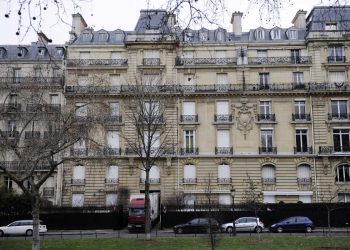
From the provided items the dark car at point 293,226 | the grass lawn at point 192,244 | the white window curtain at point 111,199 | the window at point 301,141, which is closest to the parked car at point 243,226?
the dark car at point 293,226

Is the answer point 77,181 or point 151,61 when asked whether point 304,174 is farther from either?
point 77,181

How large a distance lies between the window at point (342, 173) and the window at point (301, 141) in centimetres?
341

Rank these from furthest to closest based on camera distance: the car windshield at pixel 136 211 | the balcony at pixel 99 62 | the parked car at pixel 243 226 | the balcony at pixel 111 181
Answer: the balcony at pixel 99 62
the balcony at pixel 111 181
the car windshield at pixel 136 211
the parked car at pixel 243 226

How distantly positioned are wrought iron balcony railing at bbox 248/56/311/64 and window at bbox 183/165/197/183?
12.1 meters

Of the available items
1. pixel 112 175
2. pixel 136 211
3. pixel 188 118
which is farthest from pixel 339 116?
pixel 112 175

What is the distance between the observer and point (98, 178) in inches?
1758

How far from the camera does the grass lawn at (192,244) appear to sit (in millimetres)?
22766

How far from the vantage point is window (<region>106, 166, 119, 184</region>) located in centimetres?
→ 4462

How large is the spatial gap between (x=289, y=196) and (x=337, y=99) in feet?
35.0

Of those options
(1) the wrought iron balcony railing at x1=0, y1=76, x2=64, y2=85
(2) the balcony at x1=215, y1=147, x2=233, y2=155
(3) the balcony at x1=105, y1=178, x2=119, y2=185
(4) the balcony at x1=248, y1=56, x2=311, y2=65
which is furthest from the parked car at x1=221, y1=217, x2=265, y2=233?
(4) the balcony at x1=248, y1=56, x2=311, y2=65

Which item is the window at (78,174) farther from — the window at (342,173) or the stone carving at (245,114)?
the window at (342,173)

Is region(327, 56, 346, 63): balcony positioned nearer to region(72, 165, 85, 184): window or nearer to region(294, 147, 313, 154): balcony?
region(294, 147, 313, 154): balcony

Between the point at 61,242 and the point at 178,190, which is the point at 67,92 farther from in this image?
the point at 61,242

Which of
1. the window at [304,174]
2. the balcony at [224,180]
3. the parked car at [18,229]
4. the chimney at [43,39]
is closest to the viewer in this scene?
the chimney at [43,39]
